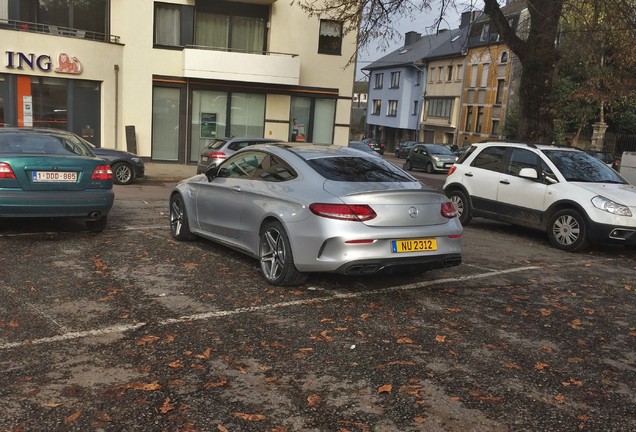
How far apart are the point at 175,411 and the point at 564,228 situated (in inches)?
299

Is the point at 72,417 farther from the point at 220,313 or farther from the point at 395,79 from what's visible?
the point at 395,79

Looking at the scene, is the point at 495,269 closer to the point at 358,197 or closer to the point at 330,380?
the point at 358,197

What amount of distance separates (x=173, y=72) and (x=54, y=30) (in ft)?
14.9

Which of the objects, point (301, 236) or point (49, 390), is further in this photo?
point (301, 236)

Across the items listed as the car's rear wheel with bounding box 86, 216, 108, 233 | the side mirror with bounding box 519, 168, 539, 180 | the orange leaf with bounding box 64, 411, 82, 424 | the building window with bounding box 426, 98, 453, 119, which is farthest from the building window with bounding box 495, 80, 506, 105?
the orange leaf with bounding box 64, 411, 82, 424

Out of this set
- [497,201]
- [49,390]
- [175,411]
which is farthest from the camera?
[497,201]

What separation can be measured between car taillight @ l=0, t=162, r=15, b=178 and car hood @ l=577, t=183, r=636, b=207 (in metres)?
8.13

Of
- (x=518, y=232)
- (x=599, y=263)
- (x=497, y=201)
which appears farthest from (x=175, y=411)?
(x=518, y=232)

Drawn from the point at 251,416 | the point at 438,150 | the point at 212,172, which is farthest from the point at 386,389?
the point at 438,150

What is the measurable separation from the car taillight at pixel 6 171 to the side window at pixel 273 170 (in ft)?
10.6

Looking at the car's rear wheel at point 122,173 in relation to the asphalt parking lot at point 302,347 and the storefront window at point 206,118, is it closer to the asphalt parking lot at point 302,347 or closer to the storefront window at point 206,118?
the storefront window at point 206,118

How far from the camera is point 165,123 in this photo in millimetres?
24406

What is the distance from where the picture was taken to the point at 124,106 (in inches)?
929

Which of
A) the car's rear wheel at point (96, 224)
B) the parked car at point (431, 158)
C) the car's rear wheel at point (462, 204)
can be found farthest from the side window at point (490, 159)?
the parked car at point (431, 158)
